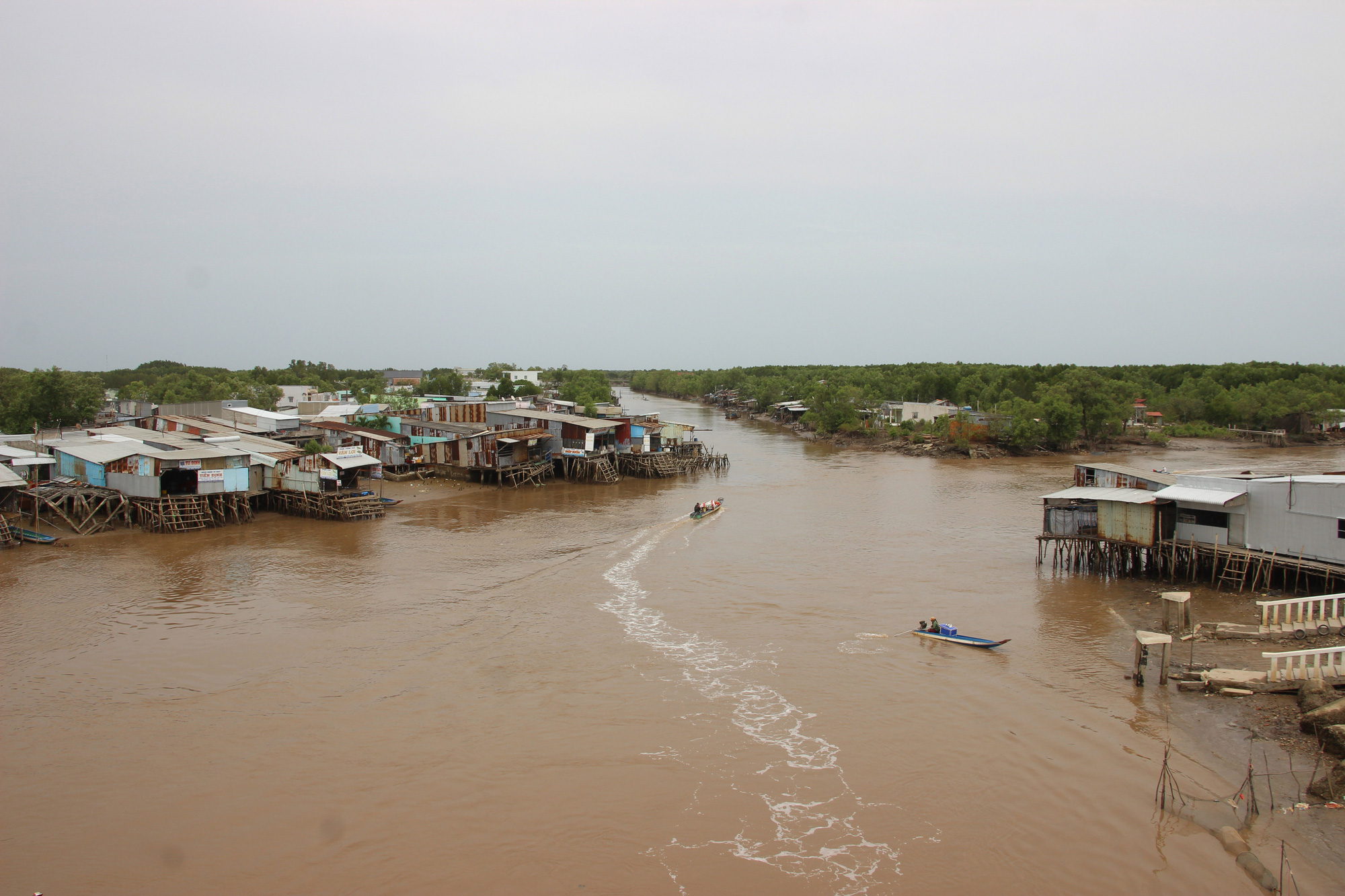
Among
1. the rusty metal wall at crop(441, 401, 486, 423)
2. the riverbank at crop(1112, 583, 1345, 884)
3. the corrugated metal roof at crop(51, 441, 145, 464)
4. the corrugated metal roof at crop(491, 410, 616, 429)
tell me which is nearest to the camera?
the riverbank at crop(1112, 583, 1345, 884)

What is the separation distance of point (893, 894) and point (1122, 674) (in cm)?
860

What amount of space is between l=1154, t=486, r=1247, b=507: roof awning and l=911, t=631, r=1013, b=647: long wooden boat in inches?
288

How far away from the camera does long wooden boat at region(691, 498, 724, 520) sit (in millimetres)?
31828

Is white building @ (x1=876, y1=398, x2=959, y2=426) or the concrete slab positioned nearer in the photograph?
the concrete slab

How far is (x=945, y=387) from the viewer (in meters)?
87.6

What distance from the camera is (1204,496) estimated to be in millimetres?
19766

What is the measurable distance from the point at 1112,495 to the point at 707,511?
51.6ft

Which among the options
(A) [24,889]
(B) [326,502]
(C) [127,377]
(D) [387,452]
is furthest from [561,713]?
(C) [127,377]

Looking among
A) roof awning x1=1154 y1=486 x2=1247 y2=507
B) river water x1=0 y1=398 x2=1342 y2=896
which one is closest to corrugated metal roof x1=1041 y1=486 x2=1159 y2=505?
roof awning x1=1154 y1=486 x2=1247 y2=507

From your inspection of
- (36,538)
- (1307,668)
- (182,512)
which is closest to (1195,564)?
(1307,668)

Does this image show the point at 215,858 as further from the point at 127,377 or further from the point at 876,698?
the point at 127,377

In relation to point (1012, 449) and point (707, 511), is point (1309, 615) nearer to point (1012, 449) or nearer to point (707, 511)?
point (707, 511)

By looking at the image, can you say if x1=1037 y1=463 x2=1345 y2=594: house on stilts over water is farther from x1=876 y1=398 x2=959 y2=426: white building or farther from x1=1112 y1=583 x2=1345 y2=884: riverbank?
x1=876 y1=398 x2=959 y2=426: white building

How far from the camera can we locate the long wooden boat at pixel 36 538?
25562 millimetres
